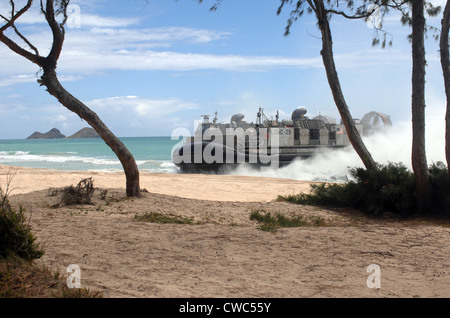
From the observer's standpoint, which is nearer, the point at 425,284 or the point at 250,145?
the point at 425,284

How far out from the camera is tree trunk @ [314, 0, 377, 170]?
919 cm

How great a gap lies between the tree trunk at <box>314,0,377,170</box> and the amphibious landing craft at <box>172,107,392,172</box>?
1288cm

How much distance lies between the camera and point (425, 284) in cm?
384

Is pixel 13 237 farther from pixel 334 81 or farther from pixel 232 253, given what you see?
pixel 334 81

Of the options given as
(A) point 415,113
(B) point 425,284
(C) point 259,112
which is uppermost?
(C) point 259,112

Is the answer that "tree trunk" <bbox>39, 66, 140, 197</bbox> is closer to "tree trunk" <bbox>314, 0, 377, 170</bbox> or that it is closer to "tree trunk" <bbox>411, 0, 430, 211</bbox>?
"tree trunk" <bbox>314, 0, 377, 170</bbox>

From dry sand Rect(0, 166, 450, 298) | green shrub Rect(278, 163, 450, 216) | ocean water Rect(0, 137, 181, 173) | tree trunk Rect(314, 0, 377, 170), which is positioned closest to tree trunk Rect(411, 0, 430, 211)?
green shrub Rect(278, 163, 450, 216)

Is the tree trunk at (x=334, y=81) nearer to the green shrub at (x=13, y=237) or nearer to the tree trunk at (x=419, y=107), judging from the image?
the tree trunk at (x=419, y=107)

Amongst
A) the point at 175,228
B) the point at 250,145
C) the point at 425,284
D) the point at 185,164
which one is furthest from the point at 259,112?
the point at 425,284

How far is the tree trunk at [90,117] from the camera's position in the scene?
303 inches

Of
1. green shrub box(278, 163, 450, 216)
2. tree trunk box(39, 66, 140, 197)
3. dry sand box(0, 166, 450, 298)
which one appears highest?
tree trunk box(39, 66, 140, 197)

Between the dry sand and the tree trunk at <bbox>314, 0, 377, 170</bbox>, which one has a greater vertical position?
the tree trunk at <bbox>314, 0, 377, 170</bbox>
